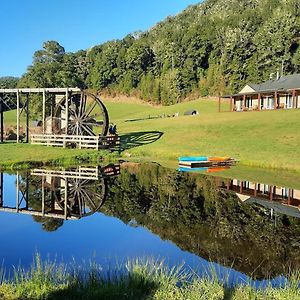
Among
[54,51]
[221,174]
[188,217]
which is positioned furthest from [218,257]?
[54,51]

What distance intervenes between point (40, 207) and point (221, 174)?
13.4 m

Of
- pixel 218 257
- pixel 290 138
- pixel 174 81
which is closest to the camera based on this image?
pixel 218 257

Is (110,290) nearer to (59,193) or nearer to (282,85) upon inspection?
(59,193)

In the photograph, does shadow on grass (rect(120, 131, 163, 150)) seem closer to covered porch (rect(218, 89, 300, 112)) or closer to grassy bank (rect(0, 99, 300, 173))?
grassy bank (rect(0, 99, 300, 173))

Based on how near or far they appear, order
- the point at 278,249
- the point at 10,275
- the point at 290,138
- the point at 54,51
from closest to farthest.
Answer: the point at 10,275, the point at 278,249, the point at 290,138, the point at 54,51

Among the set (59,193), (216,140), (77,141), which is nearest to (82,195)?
(59,193)

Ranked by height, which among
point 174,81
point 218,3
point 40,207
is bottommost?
point 40,207

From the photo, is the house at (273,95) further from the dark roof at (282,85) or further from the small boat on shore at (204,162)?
the small boat on shore at (204,162)

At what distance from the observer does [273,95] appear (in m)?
57.2

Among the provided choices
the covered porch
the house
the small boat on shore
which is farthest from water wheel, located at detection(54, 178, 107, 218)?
the covered porch

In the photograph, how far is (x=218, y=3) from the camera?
16138 centimetres

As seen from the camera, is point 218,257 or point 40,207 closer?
point 218,257

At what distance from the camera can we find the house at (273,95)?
53.6m

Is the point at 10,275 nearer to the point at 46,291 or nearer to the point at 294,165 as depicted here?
the point at 46,291
